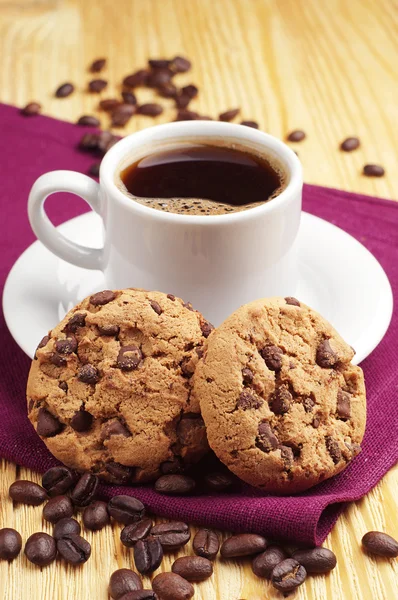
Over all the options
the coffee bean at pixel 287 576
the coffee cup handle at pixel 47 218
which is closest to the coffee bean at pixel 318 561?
the coffee bean at pixel 287 576

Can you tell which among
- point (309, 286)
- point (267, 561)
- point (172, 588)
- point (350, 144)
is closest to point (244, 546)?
point (267, 561)

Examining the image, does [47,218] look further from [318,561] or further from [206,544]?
[318,561]

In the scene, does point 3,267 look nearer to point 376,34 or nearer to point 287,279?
point 287,279

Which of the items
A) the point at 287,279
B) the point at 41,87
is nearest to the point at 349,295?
the point at 287,279

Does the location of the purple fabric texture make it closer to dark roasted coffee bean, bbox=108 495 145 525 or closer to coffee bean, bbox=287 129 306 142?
dark roasted coffee bean, bbox=108 495 145 525

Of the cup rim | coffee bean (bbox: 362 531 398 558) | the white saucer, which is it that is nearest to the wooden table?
the white saucer

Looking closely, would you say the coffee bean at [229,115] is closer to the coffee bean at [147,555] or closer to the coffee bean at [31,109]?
the coffee bean at [31,109]
